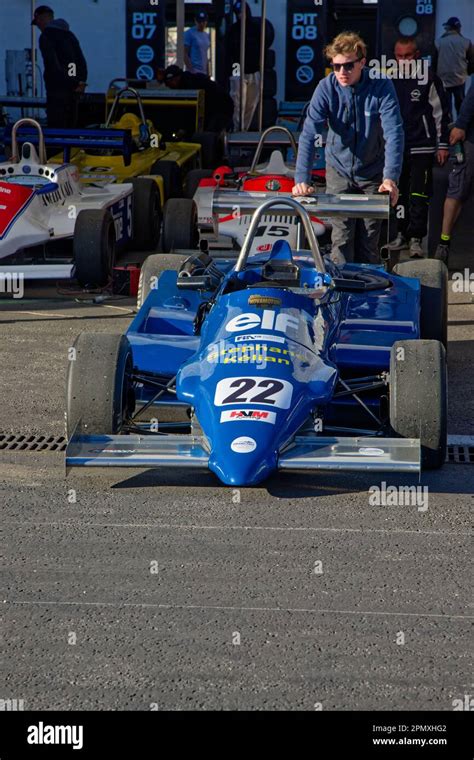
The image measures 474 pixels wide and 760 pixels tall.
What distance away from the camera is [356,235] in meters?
7.84

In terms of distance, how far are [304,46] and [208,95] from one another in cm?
608

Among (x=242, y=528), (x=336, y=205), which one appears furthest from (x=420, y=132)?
(x=242, y=528)

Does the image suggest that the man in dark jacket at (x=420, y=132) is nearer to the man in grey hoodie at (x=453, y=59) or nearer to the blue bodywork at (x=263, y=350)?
the blue bodywork at (x=263, y=350)

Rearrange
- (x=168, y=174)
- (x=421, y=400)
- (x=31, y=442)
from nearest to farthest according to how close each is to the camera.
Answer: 1. (x=421, y=400)
2. (x=31, y=442)
3. (x=168, y=174)

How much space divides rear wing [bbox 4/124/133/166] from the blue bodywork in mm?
4389

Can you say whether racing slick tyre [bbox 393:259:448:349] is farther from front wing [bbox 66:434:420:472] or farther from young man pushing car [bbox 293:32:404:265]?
front wing [bbox 66:434:420:472]

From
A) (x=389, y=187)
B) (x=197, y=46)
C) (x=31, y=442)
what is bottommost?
(x=31, y=442)

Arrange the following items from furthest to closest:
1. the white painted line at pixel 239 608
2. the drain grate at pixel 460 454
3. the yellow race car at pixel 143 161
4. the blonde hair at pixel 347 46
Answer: the yellow race car at pixel 143 161, the blonde hair at pixel 347 46, the drain grate at pixel 460 454, the white painted line at pixel 239 608

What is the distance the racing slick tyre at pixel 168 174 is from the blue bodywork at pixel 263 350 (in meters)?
4.99

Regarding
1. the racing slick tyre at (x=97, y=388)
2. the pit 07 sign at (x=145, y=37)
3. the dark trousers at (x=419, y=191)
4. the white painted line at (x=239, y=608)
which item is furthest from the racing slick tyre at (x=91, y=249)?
the pit 07 sign at (x=145, y=37)

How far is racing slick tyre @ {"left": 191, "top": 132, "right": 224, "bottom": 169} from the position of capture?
14170mm

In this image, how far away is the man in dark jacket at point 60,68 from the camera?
13.9m

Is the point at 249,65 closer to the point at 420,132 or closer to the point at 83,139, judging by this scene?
the point at 83,139
